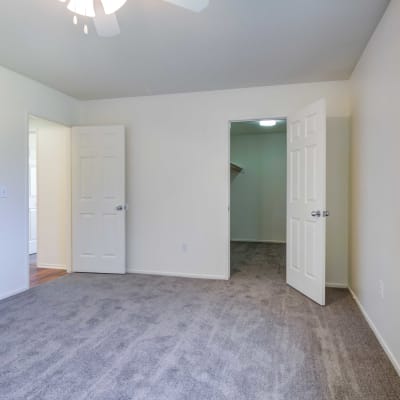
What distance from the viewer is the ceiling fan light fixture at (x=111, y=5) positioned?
1801 millimetres

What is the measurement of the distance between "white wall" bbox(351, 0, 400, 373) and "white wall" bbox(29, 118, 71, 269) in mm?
3715

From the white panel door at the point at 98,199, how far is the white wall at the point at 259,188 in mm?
3465

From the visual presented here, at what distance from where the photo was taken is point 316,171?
320 cm

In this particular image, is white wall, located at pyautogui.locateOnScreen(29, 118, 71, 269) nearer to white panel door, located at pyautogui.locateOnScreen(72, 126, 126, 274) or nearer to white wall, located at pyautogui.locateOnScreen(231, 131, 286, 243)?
white panel door, located at pyautogui.locateOnScreen(72, 126, 126, 274)

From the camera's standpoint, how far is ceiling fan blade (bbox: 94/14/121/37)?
6.22 feet

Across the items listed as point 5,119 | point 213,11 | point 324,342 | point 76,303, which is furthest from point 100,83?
point 324,342

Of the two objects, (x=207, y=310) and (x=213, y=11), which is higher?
(x=213, y=11)

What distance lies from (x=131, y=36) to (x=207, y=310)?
2.51 meters

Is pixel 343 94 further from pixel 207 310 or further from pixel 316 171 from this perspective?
pixel 207 310

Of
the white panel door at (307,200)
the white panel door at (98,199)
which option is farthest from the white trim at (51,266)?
the white panel door at (307,200)

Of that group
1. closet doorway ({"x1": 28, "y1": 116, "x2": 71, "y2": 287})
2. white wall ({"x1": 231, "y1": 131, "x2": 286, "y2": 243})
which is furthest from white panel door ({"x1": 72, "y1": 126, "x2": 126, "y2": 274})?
white wall ({"x1": 231, "y1": 131, "x2": 286, "y2": 243})

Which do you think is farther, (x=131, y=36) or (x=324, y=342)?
(x=131, y=36)

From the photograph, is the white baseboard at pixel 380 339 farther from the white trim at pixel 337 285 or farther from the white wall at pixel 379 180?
the white trim at pixel 337 285

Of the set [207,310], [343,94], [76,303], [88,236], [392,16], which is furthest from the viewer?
[88,236]
